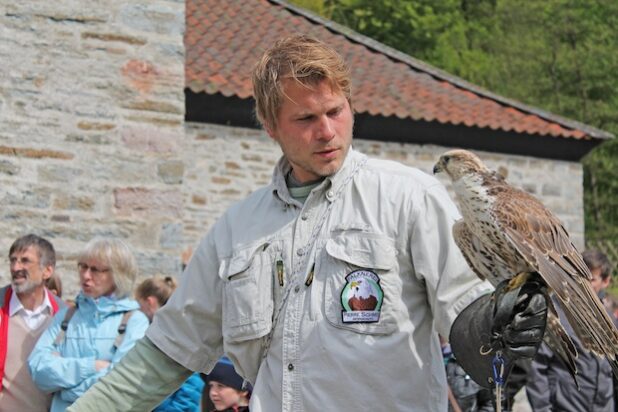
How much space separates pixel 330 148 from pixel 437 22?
2504 centimetres

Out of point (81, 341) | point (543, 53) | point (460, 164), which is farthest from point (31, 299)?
point (543, 53)

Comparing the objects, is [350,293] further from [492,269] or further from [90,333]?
[90,333]

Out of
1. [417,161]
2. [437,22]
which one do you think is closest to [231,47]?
[417,161]

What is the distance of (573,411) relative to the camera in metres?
6.50

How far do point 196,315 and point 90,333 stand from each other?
2320 millimetres

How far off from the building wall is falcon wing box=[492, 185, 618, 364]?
6.30 metres

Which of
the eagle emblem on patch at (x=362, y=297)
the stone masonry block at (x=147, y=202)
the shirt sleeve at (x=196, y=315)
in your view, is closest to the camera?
the eagle emblem on patch at (x=362, y=297)

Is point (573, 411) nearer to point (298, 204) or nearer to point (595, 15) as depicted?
point (298, 204)

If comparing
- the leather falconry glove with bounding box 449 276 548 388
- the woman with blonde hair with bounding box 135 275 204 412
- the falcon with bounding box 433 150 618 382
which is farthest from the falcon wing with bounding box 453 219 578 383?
the woman with blonde hair with bounding box 135 275 204 412

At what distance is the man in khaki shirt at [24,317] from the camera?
5.82 metres

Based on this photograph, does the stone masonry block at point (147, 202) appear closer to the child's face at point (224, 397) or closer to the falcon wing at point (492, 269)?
the child's face at point (224, 397)

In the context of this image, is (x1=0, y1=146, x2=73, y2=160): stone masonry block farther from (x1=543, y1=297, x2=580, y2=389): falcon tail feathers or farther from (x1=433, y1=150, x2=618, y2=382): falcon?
(x1=543, y1=297, x2=580, y2=389): falcon tail feathers

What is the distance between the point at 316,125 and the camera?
3.04 m

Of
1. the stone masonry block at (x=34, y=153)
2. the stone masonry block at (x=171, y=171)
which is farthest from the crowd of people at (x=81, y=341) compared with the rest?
the stone masonry block at (x=171, y=171)
